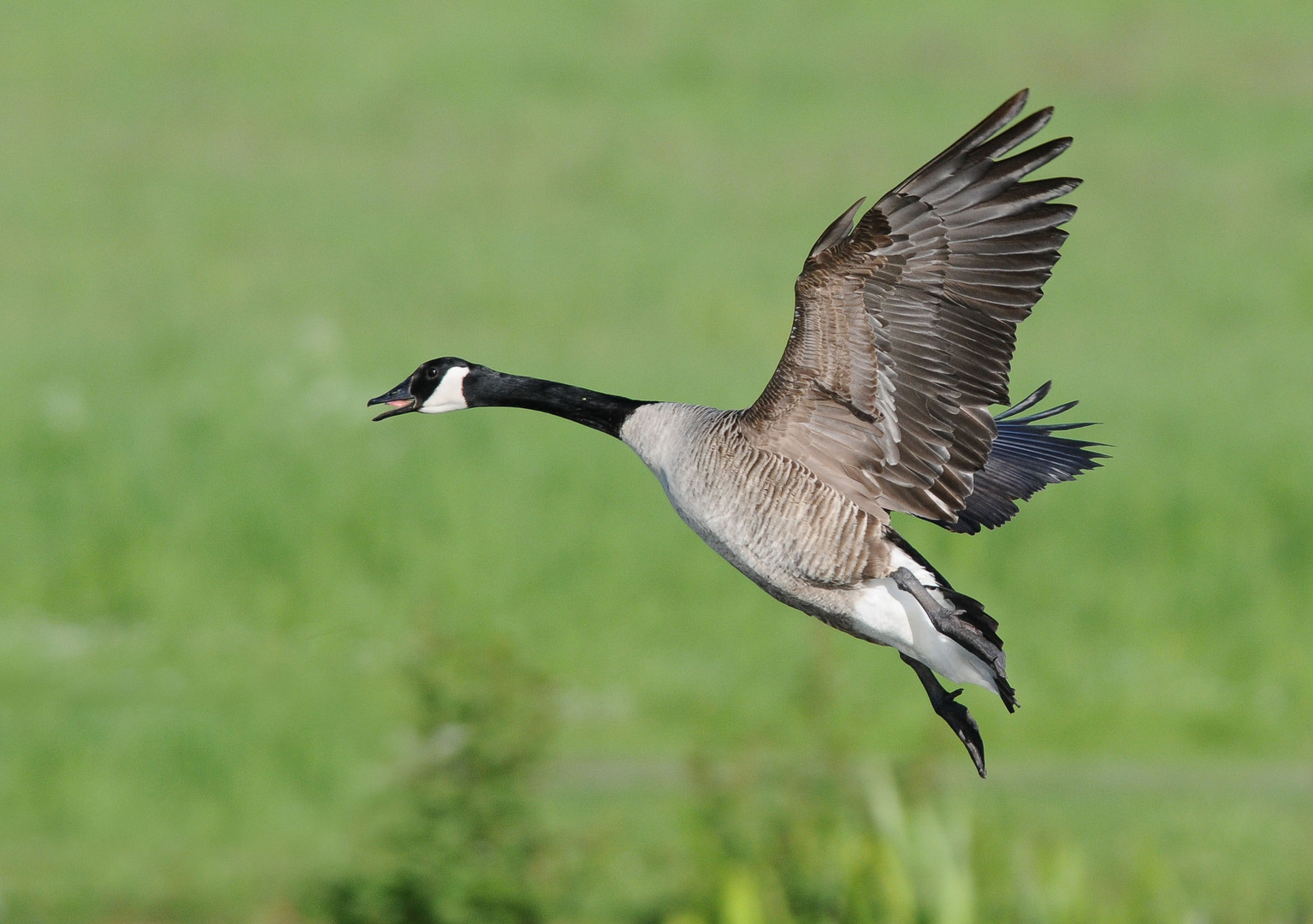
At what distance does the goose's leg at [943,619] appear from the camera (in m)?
2.67

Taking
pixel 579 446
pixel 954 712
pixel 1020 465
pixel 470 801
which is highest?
pixel 579 446

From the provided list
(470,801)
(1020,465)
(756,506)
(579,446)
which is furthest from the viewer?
(579,446)

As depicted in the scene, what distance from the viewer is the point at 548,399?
2.70m

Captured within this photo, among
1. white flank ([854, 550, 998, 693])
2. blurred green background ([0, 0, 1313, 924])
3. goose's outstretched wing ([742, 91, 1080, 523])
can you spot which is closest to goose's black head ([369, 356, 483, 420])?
goose's outstretched wing ([742, 91, 1080, 523])

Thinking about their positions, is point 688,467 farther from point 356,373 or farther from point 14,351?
point 14,351

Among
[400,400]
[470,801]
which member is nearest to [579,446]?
[470,801]

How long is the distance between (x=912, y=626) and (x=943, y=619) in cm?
6

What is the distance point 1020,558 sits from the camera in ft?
52.3

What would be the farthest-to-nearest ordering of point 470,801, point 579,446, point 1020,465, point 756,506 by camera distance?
1. point 579,446
2. point 470,801
3. point 1020,465
4. point 756,506

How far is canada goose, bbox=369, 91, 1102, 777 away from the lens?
2645mm

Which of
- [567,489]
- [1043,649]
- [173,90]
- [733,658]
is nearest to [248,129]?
[173,90]

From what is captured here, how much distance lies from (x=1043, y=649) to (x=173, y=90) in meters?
16.0

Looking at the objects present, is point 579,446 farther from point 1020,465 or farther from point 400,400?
point 400,400

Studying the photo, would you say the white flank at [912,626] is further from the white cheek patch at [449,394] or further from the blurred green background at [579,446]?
the blurred green background at [579,446]
